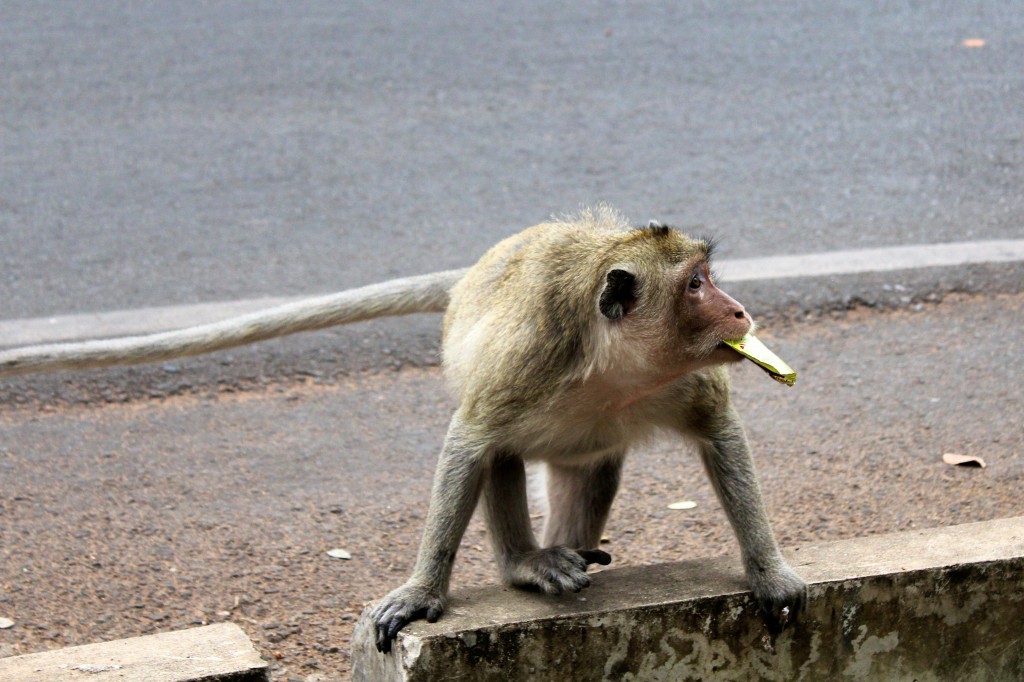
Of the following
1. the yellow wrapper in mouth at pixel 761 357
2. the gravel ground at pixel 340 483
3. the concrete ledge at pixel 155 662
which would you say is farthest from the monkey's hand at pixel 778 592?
the concrete ledge at pixel 155 662

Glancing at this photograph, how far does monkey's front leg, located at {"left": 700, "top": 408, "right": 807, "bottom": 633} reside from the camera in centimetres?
305

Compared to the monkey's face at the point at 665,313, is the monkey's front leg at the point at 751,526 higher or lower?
lower

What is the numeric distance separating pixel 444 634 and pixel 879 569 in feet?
3.64

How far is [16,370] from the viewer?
11.5 ft

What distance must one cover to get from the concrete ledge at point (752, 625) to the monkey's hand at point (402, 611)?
0.10 ft

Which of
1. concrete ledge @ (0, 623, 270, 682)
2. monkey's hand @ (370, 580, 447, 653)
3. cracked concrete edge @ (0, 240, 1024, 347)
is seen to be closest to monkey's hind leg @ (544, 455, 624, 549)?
monkey's hand @ (370, 580, 447, 653)

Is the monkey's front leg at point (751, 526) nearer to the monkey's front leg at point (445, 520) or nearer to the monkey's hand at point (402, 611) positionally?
the monkey's front leg at point (445, 520)

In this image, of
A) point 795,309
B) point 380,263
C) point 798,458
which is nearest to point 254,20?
point 380,263

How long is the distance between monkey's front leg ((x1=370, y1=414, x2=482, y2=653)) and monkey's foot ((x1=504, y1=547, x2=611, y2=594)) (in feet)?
0.68

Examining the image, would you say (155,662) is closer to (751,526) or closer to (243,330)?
(243,330)

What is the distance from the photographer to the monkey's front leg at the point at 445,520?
9.80ft

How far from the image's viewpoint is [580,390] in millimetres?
3006

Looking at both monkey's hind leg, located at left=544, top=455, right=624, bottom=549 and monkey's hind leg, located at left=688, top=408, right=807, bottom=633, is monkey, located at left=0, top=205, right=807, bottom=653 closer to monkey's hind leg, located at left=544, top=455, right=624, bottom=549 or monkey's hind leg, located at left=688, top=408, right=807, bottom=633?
monkey's hind leg, located at left=688, top=408, right=807, bottom=633

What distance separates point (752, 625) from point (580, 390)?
2.39ft
